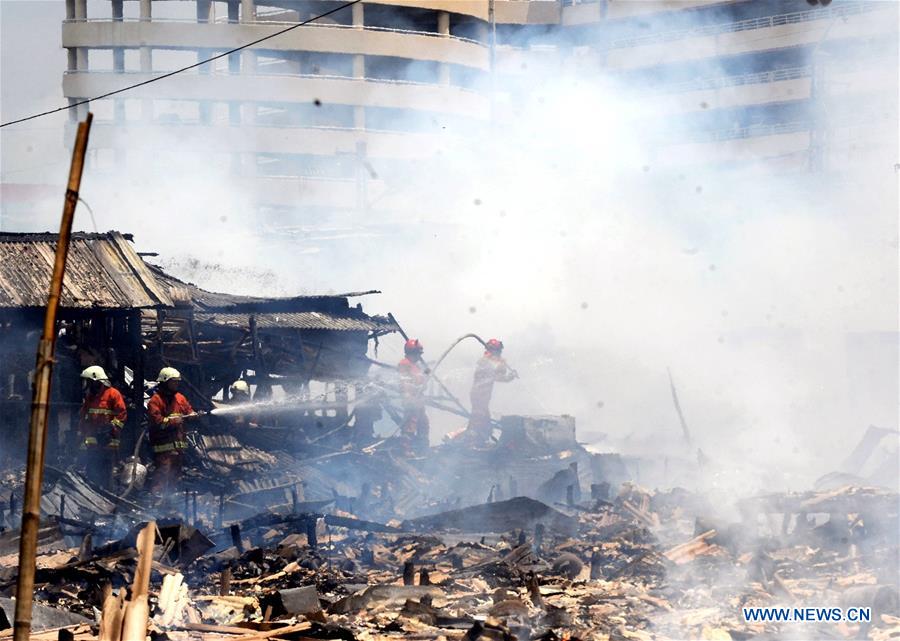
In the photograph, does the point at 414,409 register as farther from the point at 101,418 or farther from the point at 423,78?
the point at 423,78

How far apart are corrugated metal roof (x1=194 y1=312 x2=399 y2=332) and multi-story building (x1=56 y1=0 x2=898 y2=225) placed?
22611mm

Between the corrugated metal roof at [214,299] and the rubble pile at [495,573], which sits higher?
the corrugated metal roof at [214,299]

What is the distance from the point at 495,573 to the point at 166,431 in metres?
5.00

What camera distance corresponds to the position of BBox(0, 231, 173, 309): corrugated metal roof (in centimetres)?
1398

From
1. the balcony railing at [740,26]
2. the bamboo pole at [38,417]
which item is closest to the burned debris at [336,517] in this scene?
the bamboo pole at [38,417]

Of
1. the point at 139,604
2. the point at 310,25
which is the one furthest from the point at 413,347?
the point at 310,25

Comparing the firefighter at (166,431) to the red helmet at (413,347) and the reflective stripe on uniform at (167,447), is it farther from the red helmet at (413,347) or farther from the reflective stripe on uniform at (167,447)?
the red helmet at (413,347)

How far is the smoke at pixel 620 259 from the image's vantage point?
21.3m

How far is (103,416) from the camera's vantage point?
522 inches

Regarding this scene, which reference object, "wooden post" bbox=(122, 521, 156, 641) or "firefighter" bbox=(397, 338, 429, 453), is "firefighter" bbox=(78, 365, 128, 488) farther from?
"wooden post" bbox=(122, 521, 156, 641)

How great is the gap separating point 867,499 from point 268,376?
9.02m

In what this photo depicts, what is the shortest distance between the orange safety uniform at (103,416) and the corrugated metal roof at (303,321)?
315cm

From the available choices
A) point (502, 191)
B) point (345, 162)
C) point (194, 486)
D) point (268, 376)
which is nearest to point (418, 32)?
point (345, 162)

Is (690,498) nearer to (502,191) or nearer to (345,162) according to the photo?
(502,191)
